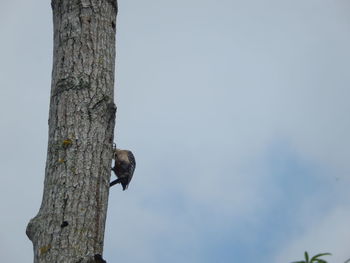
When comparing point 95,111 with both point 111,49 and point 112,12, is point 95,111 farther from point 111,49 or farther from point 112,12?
point 112,12

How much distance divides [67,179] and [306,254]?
1.76m

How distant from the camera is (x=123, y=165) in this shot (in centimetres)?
651

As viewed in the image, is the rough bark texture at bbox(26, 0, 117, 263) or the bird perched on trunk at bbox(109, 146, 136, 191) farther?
the bird perched on trunk at bbox(109, 146, 136, 191)

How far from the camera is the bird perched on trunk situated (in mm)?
6438

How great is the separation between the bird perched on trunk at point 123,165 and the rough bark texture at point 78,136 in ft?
8.86

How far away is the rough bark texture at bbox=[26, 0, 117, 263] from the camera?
2.96m

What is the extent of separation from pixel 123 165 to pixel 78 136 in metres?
3.29

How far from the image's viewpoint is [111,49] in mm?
3732

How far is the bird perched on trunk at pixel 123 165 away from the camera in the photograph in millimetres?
6438

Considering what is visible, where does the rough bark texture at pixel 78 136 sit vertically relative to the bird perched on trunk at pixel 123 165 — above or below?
below

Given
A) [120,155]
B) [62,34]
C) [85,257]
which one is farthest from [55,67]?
[120,155]

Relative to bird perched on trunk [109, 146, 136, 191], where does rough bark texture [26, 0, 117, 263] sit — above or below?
below

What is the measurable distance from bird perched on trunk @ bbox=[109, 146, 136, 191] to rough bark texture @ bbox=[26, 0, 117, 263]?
270cm

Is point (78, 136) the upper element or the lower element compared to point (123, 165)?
lower
